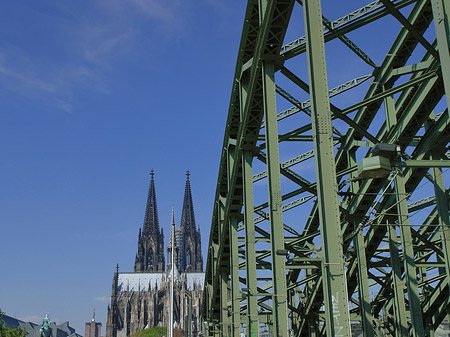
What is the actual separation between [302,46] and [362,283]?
10.7 meters

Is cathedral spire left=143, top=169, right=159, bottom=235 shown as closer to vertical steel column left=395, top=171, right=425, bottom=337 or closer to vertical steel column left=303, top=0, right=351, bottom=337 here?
vertical steel column left=395, top=171, right=425, bottom=337

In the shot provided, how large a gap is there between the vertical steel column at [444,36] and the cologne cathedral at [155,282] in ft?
436

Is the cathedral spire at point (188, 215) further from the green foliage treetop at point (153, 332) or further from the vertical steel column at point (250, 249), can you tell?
the vertical steel column at point (250, 249)

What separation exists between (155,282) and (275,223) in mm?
153927

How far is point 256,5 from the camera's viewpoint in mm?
18531

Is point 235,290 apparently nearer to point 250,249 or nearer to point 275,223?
point 250,249

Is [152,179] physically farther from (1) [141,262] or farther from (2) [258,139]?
(2) [258,139]

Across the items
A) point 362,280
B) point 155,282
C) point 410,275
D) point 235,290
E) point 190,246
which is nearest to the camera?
point 410,275

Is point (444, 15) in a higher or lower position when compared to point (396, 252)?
higher

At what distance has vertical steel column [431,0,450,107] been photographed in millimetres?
7996

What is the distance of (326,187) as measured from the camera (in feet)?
39.0

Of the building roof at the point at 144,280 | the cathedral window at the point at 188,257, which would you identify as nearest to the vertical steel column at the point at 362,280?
the building roof at the point at 144,280

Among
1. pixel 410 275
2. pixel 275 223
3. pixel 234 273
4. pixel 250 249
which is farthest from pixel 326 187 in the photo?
pixel 234 273

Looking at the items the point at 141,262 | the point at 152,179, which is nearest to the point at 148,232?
the point at 141,262
